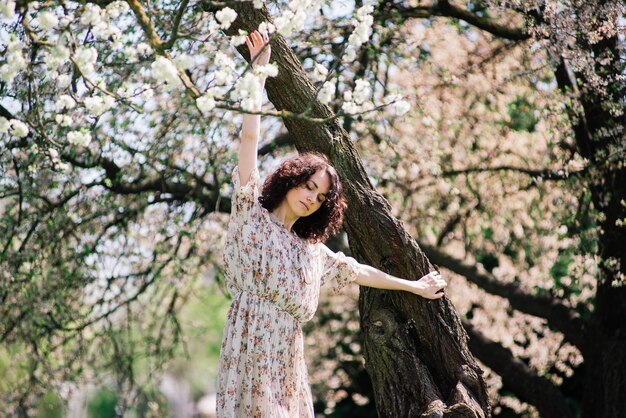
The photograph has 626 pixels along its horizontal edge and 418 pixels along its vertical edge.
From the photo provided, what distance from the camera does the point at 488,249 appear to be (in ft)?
26.2

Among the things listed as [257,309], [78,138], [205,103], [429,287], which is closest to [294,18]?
[205,103]

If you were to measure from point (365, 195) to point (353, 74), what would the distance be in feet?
8.89

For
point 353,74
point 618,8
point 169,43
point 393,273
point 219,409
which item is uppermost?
point 353,74

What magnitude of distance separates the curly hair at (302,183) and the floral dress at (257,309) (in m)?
0.15

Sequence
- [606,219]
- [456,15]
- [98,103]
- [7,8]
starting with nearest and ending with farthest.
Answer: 1. [7,8]
2. [98,103]
3. [606,219]
4. [456,15]

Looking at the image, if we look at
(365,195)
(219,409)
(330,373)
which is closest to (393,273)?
(365,195)

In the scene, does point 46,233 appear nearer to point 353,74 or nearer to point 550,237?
point 353,74

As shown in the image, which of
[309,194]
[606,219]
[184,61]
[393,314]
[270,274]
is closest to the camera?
[184,61]

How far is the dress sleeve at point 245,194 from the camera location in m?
3.20

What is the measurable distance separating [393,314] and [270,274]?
83 centimetres

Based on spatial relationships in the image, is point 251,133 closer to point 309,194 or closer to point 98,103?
point 309,194

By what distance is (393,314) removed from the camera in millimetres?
3910

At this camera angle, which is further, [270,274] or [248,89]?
[270,274]

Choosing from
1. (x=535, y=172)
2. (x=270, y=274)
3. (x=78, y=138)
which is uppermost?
(x=535, y=172)
